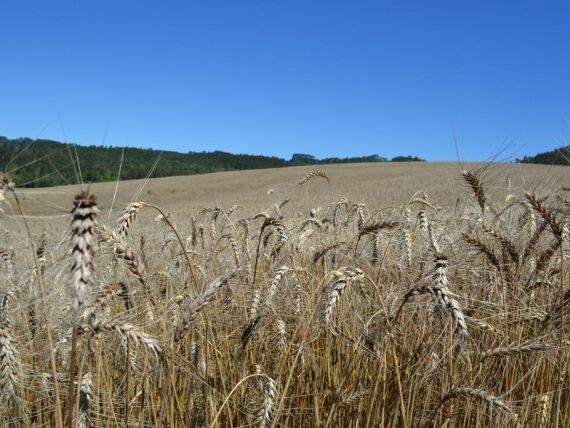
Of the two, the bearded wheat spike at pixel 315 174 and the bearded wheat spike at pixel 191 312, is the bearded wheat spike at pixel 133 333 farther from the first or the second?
the bearded wheat spike at pixel 315 174

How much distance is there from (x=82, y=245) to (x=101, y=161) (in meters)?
1.66

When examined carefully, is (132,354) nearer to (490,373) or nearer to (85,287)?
(85,287)

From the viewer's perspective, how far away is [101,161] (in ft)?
9.11

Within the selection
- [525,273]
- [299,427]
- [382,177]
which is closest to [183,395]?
[299,427]

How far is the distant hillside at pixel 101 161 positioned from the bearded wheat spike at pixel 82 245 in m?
0.20

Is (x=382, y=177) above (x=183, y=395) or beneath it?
above

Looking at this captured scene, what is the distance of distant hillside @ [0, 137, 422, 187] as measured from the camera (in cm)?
194

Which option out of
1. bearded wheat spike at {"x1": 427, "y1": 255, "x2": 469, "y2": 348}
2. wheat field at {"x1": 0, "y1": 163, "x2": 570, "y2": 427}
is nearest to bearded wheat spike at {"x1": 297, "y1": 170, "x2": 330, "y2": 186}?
wheat field at {"x1": 0, "y1": 163, "x2": 570, "y2": 427}

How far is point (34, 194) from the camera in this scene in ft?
5.37

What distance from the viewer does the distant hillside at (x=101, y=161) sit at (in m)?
1.94

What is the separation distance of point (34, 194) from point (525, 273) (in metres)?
2.85

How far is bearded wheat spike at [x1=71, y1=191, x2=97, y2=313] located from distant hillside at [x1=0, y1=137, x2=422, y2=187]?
0.20 meters

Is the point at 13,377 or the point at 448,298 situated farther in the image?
the point at 13,377

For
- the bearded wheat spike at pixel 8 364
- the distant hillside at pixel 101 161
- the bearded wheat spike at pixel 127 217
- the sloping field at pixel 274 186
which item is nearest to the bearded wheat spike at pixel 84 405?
the bearded wheat spike at pixel 8 364
